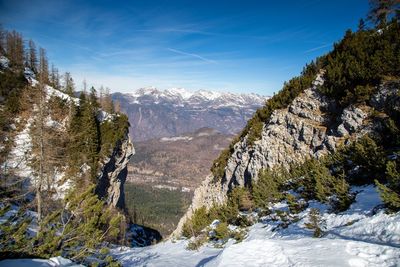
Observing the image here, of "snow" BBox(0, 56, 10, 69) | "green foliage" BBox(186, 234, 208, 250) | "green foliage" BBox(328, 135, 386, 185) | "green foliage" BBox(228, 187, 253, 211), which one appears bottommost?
→ "green foliage" BBox(186, 234, 208, 250)

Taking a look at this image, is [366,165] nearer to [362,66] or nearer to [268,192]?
[268,192]

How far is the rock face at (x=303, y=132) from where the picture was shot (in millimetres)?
24328

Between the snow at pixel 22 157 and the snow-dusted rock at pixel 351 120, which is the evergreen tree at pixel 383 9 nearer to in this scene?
the snow-dusted rock at pixel 351 120

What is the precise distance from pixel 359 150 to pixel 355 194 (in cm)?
266

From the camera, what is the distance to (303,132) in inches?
1155

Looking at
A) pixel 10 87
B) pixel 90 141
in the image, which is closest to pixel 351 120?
pixel 90 141

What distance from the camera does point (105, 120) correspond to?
2404 inches

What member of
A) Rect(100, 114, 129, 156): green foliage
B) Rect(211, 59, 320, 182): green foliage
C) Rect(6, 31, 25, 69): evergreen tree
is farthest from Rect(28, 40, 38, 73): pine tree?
Rect(211, 59, 320, 182): green foliage

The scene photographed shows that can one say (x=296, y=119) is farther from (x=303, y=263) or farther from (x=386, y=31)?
(x=303, y=263)

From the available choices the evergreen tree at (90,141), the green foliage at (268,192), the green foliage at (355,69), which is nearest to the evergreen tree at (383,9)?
the green foliage at (355,69)

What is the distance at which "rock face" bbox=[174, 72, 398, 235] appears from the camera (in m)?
24.3

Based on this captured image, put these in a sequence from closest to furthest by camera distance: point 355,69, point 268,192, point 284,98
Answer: point 268,192, point 355,69, point 284,98

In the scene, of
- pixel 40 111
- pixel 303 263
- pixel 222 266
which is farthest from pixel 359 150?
pixel 40 111

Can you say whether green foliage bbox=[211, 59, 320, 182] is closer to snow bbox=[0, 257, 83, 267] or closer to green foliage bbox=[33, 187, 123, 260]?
green foliage bbox=[33, 187, 123, 260]
